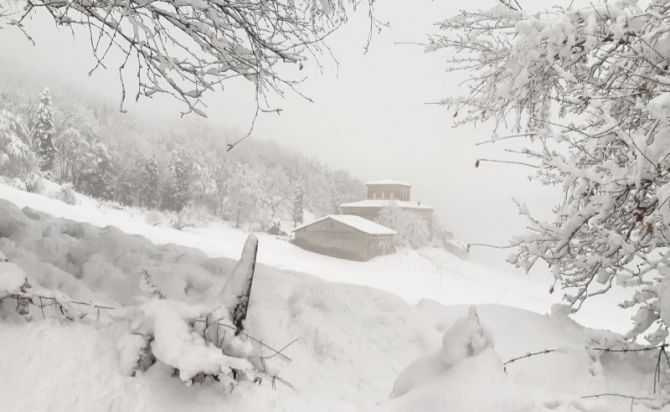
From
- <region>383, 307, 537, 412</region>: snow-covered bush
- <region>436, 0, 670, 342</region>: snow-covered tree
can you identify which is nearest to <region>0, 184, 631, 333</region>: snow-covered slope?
<region>436, 0, 670, 342</region>: snow-covered tree

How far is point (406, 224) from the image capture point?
126ft

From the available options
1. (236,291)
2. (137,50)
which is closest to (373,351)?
(236,291)

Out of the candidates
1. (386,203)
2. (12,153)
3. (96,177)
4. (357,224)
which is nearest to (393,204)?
(386,203)

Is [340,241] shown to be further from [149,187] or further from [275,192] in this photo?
[149,187]

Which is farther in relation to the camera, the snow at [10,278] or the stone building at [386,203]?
the stone building at [386,203]

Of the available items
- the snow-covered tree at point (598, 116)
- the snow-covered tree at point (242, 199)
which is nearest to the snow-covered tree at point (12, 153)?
the snow-covered tree at point (242, 199)

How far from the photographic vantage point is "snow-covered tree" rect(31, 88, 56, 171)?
29.9 metres

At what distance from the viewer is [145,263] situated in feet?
11.9

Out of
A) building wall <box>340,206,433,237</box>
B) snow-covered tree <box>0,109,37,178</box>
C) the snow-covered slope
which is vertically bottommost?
the snow-covered slope

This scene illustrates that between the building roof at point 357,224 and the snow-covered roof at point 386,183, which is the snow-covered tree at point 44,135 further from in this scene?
the snow-covered roof at point 386,183

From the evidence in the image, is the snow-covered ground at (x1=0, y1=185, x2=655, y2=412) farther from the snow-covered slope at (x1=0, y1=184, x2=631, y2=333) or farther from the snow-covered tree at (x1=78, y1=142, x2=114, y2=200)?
the snow-covered tree at (x1=78, y1=142, x2=114, y2=200)

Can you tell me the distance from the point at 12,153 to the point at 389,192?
1357 inches

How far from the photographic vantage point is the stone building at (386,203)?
41.0 m

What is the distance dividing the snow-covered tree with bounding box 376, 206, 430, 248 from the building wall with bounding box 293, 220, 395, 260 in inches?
256
